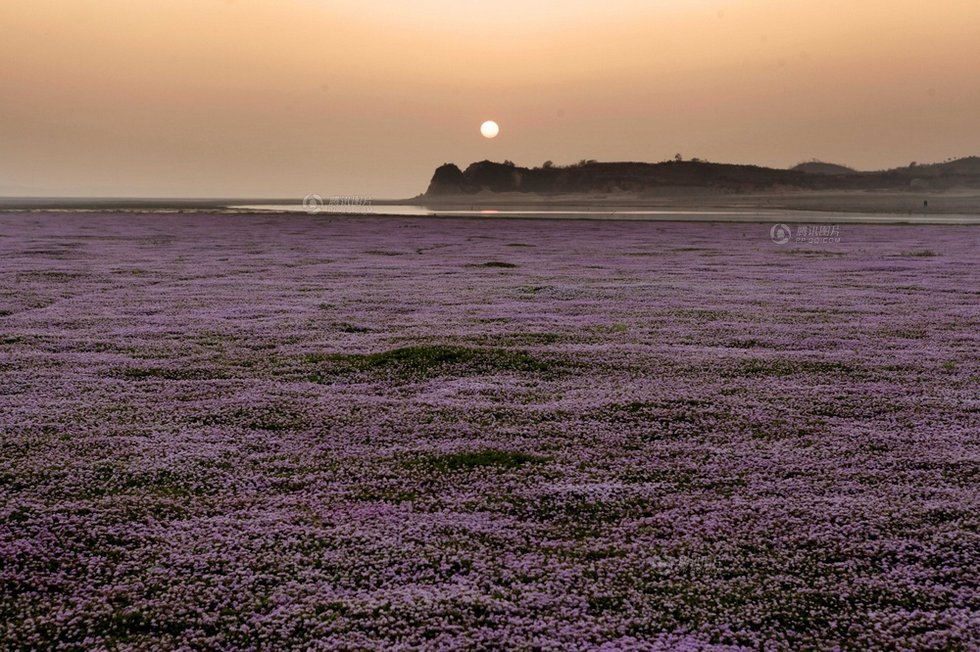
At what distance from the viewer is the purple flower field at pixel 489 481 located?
4.86 meters

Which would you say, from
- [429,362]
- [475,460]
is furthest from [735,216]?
[475,460]

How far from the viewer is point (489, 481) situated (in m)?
7.23

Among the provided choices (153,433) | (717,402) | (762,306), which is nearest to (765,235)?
(762,306)

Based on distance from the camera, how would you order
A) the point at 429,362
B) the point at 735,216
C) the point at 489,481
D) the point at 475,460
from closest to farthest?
the point at 489,481
the point at 475,460
the point at 429,362
the point at 735,216

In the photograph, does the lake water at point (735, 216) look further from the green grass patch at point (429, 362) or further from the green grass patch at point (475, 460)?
the green grass patch at point (475, 460)

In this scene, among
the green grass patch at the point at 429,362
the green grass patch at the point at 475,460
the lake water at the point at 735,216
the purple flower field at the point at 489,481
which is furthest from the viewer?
the lake water at the point at 735,216

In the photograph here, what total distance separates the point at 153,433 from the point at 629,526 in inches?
225

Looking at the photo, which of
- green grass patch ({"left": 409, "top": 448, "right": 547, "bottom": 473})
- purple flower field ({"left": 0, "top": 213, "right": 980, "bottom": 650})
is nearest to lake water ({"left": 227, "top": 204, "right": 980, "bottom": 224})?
purple flower field ({"left": 0, "top": 213, "right": 980, "bottom": 650})

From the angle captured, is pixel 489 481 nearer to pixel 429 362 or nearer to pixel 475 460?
pixel 475 460

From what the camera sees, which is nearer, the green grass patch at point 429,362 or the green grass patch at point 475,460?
the green grass patch at point 475,460

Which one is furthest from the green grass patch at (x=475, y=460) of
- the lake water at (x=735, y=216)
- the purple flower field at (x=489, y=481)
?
the lake water at (x=735, y=216)

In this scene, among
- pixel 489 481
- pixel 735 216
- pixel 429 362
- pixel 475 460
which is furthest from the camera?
pixel 735 216

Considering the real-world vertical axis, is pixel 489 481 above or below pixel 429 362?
below

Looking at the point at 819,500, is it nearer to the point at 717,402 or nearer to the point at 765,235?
the point at 717,402
